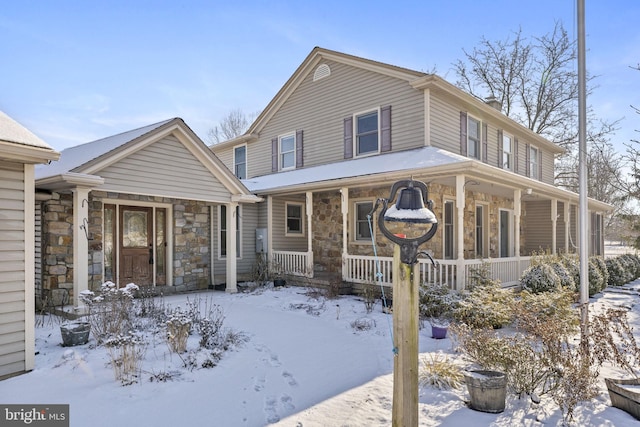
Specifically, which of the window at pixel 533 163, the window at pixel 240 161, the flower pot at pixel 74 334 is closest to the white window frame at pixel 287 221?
the window at pixel 240 161

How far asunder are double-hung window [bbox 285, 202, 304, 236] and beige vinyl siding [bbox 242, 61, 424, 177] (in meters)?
1.53

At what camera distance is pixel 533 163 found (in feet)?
51.4


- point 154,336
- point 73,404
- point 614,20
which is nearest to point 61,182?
point 154,336

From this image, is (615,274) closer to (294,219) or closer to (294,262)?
(294,262)

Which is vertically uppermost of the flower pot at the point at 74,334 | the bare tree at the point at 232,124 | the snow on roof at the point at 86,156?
the bare tree at the point at 232,124

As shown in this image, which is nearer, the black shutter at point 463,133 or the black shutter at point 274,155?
the black shutter at point 463,133

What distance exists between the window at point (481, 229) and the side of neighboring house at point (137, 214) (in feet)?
23.1

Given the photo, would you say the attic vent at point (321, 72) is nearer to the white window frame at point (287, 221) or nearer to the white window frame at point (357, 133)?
the white window frame at point (357, 133)

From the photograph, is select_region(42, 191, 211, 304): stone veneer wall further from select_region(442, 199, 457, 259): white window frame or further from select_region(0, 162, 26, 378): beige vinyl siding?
select_region(442, 199, 457, 259): white window frame

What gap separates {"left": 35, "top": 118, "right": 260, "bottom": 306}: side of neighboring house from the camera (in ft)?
24.2

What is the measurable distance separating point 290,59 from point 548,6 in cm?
940

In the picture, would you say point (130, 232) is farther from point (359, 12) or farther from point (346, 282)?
point (359, 12)

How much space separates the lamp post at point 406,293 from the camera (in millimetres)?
2785

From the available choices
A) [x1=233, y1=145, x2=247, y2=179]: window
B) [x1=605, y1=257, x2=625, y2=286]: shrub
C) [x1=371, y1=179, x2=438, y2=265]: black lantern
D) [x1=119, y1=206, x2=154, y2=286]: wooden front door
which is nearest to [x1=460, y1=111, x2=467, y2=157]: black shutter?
[x1=605, y1=257, x2=625, y2=286]: shrub
